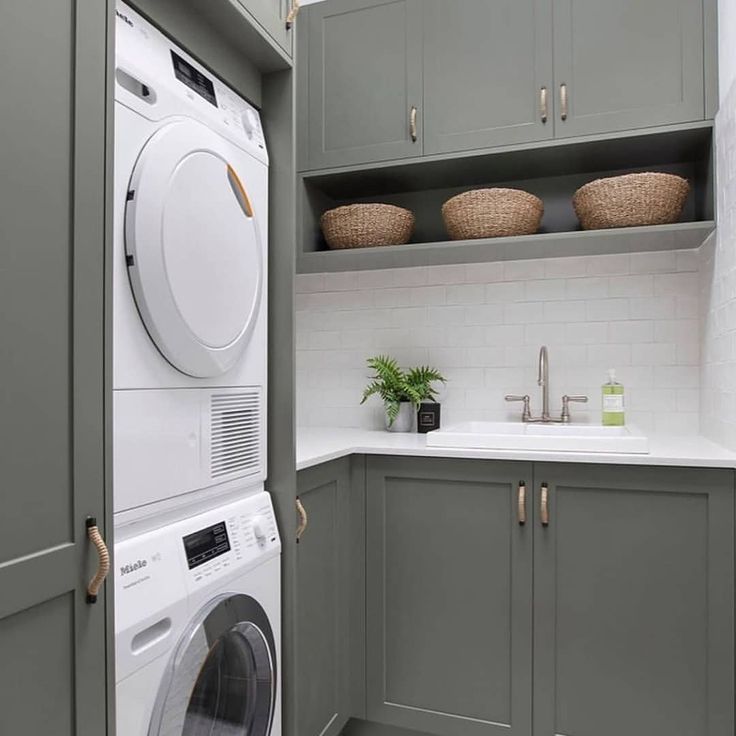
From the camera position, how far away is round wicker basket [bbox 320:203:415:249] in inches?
96.9

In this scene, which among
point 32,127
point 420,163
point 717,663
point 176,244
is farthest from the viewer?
point 420,163

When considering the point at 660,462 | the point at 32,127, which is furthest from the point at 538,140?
the point at 32,127

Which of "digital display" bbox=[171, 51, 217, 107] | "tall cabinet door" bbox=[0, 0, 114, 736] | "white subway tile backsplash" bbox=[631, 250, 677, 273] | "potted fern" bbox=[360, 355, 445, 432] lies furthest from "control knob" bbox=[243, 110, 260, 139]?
"white subway tile backsplash" bbox=[631, 250, 677, 273]

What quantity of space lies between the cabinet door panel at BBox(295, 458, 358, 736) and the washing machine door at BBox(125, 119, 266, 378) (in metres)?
0.61

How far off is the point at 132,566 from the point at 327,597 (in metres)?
1.01

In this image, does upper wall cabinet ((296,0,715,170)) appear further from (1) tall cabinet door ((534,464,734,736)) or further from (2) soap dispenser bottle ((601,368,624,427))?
(1) tall cabinet door ((534,464,734,736))

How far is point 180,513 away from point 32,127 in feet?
2.40

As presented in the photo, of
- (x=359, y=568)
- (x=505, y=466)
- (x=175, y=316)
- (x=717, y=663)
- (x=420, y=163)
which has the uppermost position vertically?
(x=420, y=163)

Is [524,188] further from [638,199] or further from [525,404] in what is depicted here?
[525,404]

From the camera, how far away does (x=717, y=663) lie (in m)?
1.82

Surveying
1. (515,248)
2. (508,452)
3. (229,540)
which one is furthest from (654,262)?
(229,540)

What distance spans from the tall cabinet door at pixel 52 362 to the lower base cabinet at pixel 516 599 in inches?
36.0

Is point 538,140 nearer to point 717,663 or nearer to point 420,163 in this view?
point 420,163

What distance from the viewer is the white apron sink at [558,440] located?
1899mm
